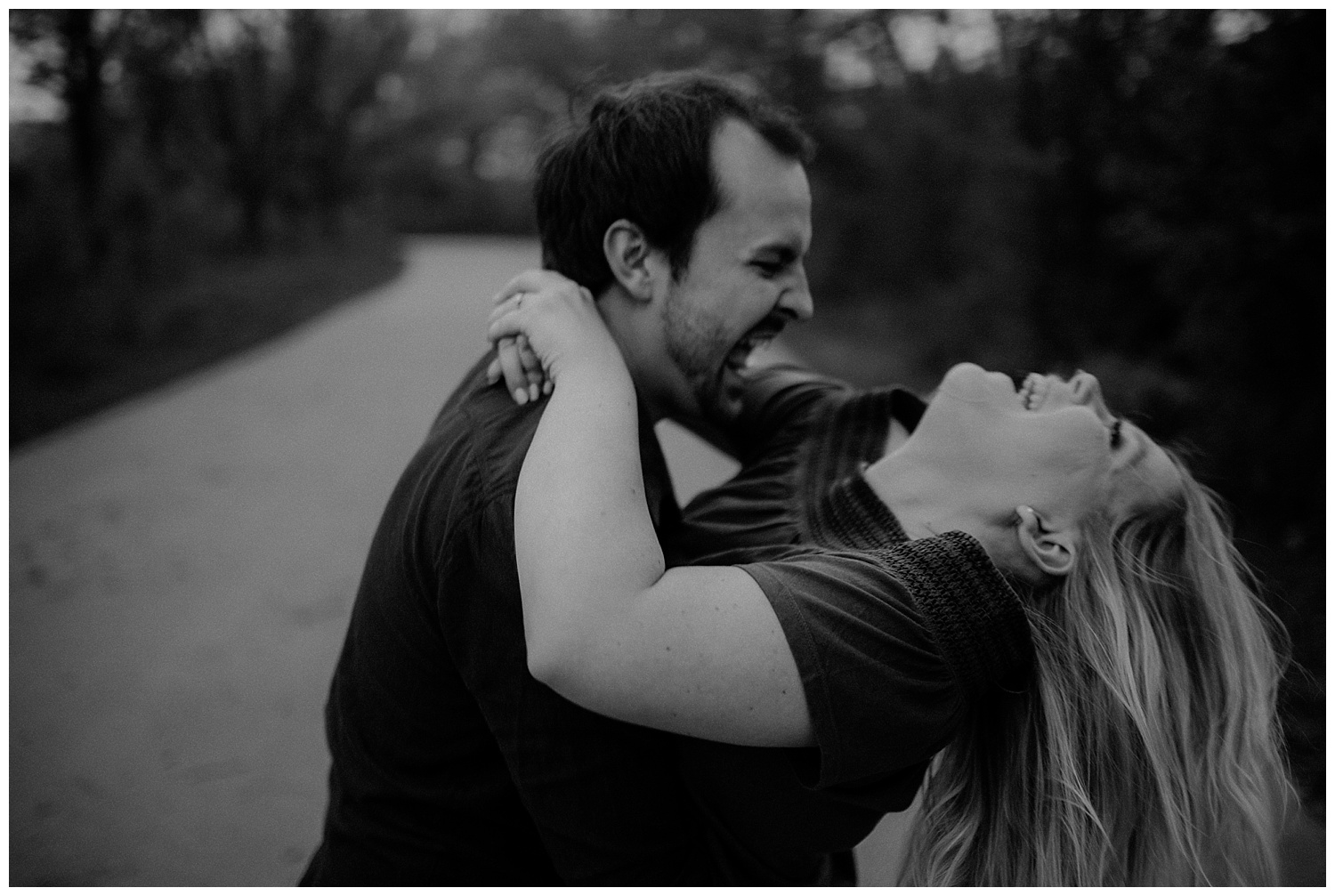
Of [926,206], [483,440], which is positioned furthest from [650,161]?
[926,206]

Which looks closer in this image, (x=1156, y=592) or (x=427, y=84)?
(x=1156, y=592)

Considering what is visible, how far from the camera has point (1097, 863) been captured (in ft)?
5.08

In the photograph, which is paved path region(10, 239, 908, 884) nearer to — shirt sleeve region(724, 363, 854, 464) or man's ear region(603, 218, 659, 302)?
shirt sleeve region(724, 363, 854, 464)

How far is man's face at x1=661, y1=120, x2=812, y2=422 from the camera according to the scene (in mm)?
1705

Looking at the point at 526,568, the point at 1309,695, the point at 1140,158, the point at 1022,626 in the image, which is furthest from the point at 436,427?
the point at 1140,158

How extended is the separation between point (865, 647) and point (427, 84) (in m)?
32.9

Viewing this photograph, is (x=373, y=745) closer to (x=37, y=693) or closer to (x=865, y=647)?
(x=865, y=647)

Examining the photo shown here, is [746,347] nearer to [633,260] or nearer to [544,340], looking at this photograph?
[633,260]

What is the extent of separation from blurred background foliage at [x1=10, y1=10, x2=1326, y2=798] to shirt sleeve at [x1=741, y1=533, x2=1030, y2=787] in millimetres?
1192

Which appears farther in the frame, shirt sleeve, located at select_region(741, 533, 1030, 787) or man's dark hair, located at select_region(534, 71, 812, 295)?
man's dark hair, located at select_region(534, 71, 812, 295)

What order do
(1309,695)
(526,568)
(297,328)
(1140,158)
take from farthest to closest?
(297,328) → (1140,158) → (1309,695) → (526,568)

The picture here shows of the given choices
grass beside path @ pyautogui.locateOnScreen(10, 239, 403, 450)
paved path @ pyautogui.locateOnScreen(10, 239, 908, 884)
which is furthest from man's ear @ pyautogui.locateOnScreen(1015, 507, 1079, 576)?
grass beside path @ pyautogui.locateOnScreen(10, 239, 403, 450)

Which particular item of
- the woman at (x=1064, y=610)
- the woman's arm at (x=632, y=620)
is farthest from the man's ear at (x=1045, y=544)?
the woman's arm at (x=632, y=620)

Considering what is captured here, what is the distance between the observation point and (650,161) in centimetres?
172
